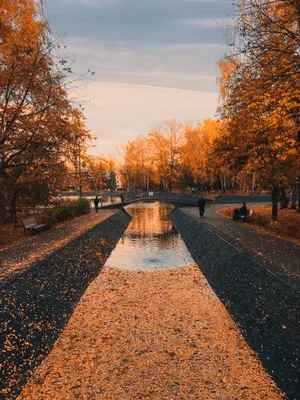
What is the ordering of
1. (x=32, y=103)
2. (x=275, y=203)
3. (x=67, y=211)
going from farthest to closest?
(x=67, y=211) < (x=275, y=203) < (x=32, y=103)

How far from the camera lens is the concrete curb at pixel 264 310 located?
5211mm

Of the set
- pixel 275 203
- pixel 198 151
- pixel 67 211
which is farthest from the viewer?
pixel 198 151

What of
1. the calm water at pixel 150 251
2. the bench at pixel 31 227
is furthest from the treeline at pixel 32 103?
the calm water at pixel 150 251

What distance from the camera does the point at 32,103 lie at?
13344mm

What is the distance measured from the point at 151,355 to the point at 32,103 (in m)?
12.0

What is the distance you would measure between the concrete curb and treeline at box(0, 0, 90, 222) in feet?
30.4

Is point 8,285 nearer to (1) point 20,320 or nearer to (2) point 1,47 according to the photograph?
(1) point 20,320

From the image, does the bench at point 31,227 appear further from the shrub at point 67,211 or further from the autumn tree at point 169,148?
the autumn tree at point 169,148

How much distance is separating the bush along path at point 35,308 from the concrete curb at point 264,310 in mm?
4686

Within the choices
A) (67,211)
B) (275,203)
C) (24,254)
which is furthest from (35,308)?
(67,211)

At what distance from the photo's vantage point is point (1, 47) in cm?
1121

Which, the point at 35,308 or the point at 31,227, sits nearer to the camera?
the point at 35,308

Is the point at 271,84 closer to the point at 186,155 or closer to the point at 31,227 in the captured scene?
the point at 31,227

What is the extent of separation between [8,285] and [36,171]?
7495mm
